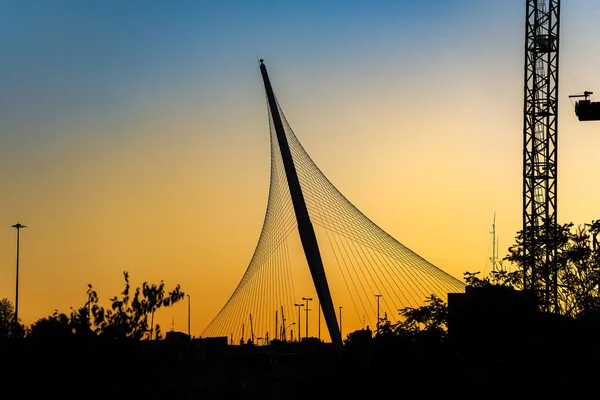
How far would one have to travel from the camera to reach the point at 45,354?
5634 cm

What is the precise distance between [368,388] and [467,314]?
12218 millimetres

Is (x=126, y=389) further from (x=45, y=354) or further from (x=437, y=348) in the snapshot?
(x=437, y=348)

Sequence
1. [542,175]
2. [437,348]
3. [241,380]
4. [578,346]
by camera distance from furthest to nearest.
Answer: [542,175] → [241,380] → [437,348] → [578,346]

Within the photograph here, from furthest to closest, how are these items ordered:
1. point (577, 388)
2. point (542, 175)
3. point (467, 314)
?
point (542, 175)
point (467, 314)
point (577, 388)

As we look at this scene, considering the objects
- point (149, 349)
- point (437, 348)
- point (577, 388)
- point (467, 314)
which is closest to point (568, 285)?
point (467, 314)

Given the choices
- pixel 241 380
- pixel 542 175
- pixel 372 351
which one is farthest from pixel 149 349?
pixel 542 175

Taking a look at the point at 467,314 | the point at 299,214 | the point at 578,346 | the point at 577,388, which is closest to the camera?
the point at 577,388

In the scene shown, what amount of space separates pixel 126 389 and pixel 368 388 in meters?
24.8

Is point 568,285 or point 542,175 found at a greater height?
point 542,175

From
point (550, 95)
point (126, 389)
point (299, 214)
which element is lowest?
point (126, 389)

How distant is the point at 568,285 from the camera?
92312 mm

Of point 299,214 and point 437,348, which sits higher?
point 299,214

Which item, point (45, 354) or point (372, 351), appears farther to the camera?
point (372, 351)

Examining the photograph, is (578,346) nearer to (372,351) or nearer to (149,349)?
(372,351)
